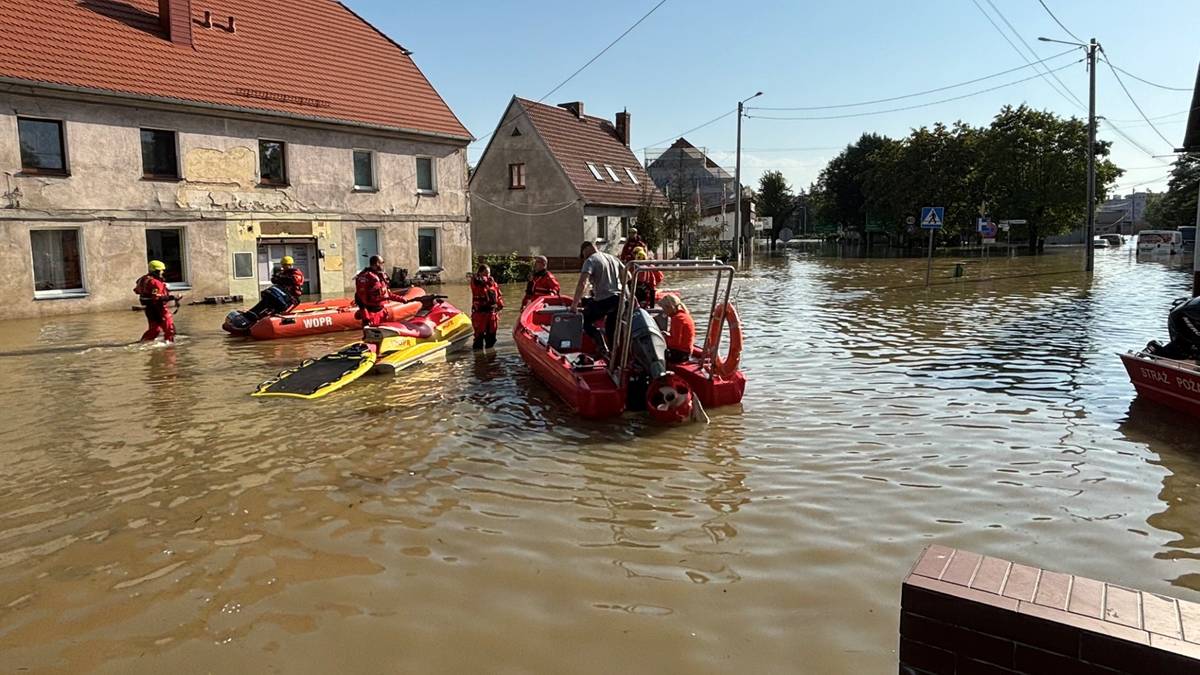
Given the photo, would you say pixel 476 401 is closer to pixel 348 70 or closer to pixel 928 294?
pixel 928 294

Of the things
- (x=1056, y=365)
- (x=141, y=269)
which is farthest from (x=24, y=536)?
(x=141, y=269)

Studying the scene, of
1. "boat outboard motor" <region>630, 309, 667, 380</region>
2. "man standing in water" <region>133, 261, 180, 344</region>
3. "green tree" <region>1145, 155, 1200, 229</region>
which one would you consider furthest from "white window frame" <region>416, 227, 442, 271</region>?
"green tree" <region>1145, 155, 1200, 229</region>

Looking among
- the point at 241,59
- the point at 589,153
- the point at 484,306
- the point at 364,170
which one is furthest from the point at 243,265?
the point at 589,153

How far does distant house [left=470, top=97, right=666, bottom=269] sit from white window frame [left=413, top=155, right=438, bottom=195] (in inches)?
358

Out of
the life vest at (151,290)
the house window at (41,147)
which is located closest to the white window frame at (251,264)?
the house window at (41,147)

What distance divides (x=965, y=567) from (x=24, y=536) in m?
5.57

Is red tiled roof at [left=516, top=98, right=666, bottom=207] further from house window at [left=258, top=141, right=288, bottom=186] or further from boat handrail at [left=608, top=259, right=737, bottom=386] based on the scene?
boat handrail at [left=608, top=259, right=737, bottom=386]

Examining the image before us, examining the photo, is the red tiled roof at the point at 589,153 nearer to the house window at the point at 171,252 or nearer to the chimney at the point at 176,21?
the chimney at the point at 176,21

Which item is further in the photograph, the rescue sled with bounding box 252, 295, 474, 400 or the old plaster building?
the old plaster building

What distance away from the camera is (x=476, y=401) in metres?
9.13

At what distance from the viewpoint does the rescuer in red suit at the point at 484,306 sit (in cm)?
1266

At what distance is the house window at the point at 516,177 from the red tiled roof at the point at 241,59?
862 centimetres

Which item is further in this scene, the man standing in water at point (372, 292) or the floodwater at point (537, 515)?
→ the man standing in water at point (372, 292)

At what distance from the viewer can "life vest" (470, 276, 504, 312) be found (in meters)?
12.6
